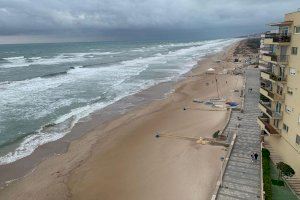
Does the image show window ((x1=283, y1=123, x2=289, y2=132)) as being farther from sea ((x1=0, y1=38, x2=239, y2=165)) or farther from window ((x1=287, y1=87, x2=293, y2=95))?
sea ((x1=0, y1=38, x2=239, y2=165))

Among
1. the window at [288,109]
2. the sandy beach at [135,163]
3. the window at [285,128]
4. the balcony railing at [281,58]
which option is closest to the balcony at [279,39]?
the balcony railing at [281,58]

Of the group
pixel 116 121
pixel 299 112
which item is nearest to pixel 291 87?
pixel 299 112

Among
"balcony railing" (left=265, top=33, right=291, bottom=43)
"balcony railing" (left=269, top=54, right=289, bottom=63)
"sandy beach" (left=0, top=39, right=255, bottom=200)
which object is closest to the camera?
"sandy beach" (left=0, top=39, right=255, bottom=200)

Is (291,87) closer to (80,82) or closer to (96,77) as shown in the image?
(80,82)

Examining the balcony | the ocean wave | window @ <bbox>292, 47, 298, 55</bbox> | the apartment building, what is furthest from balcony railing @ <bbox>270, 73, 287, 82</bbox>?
the ocean wave

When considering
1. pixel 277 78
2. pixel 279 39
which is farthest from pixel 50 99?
pixel 279 39

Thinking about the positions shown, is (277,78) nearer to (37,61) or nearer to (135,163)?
(135,163)

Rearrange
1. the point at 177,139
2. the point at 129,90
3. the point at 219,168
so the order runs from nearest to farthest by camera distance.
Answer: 1. the point at 219,168
2. the point at 177,139
3. the point at 129,90
